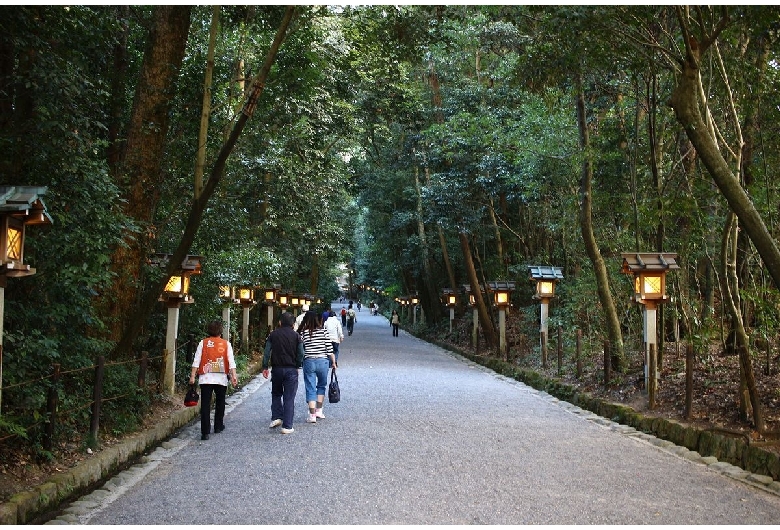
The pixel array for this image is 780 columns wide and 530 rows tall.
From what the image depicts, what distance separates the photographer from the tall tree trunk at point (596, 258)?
13.7 m

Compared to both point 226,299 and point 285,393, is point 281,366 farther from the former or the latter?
point 226,299

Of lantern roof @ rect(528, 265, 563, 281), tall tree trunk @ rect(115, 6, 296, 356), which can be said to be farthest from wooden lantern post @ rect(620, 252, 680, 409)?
lantern roof @ rect(528, 265, 563, 281)

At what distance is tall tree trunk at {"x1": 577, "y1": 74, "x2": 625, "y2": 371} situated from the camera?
1367 centimetres

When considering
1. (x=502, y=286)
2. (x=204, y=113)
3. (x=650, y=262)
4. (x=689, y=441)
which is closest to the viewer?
(x=689, y=441)

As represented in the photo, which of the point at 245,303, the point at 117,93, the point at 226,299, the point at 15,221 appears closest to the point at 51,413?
the point at 15,221

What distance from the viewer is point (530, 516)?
5496 millimetres

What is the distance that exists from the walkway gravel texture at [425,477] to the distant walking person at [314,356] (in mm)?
378

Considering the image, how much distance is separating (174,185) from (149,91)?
6.16 ft

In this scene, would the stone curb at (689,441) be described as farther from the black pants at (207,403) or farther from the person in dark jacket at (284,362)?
the black pants at (207,403)

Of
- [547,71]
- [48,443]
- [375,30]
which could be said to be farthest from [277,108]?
[48,443]

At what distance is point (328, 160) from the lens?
74.9 feet

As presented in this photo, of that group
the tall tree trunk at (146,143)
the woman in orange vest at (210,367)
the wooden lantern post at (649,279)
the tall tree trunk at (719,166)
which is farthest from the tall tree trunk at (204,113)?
the wooden lantern post at (649,279)

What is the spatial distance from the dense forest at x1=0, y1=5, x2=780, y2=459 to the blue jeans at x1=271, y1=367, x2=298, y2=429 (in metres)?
1.76

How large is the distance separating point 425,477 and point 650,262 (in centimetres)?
636
